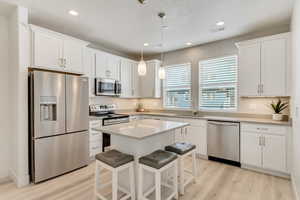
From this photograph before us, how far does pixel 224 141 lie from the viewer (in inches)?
131

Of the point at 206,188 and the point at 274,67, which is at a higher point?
the point at 274,67

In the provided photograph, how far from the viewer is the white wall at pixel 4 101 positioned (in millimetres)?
2717

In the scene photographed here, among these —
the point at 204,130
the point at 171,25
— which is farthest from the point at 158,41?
the point at 204,130

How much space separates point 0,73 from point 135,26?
2.57 m

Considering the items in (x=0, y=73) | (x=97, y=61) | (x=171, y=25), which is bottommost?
(x=0, y=73)

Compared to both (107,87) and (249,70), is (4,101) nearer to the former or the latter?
(107,87)

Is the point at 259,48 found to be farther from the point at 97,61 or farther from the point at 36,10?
the point at 36,10

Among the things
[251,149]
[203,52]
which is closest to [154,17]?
[203,52]

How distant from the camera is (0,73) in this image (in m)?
2.72

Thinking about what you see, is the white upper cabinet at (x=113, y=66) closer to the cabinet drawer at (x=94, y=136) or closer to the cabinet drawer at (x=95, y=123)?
the cabinet drawer at (x=95, y=123)

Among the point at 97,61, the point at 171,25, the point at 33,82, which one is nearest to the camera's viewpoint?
the point at 33,82

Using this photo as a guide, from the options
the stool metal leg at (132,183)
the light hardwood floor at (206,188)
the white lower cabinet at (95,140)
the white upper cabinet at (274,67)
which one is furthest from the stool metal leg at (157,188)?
the white upper cabinet at (274,67)

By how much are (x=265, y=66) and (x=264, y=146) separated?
1539 millimetres

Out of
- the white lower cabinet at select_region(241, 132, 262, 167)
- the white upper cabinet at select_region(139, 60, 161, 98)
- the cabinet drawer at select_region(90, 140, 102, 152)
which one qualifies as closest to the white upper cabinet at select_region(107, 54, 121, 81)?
the white upper cabinet at select_region(139, 60, 161, 98)
